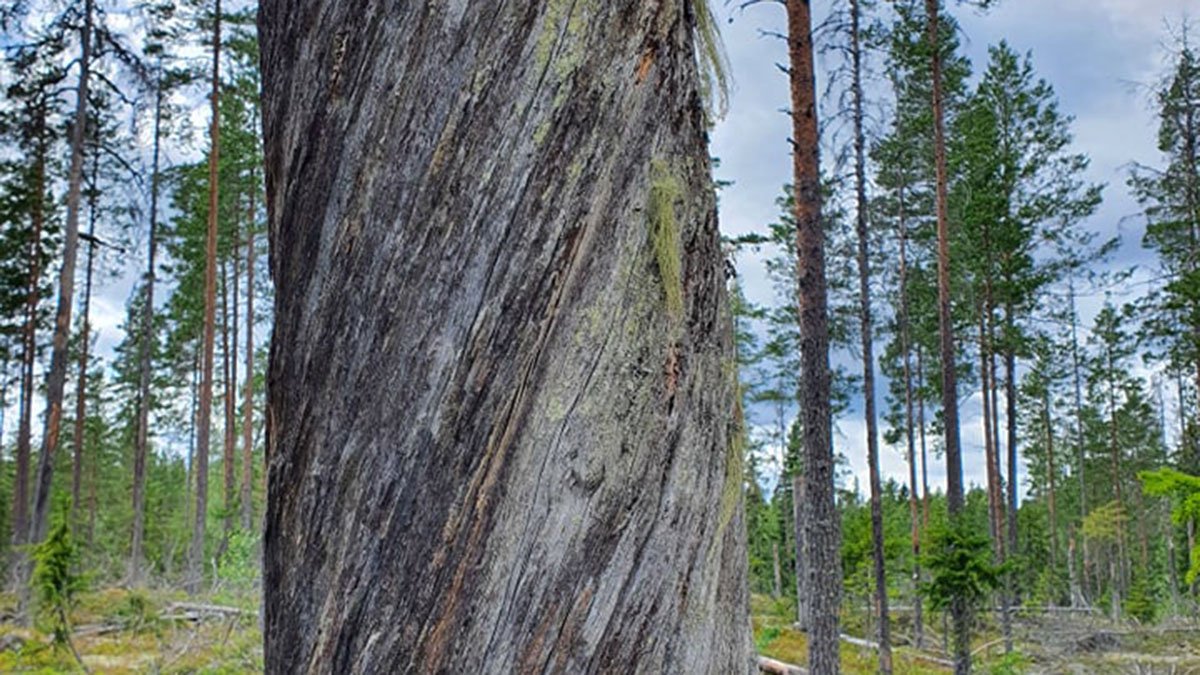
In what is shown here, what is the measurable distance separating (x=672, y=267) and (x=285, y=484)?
21.2 inches

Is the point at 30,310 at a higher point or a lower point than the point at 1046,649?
higher

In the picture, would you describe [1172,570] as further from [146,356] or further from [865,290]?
[146,356]

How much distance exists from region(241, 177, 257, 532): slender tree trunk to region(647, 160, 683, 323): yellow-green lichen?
2188 cm

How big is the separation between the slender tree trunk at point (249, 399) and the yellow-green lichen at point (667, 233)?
21.9 m

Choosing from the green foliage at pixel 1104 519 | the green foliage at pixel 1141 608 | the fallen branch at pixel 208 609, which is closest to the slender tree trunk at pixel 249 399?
the fallen branch at pixel 208 609

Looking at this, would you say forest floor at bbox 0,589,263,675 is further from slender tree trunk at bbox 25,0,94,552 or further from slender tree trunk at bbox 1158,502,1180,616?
Answer: slender tree trunk at bbox 1158,502,1180,616

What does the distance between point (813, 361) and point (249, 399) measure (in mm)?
18165

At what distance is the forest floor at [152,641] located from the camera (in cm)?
947

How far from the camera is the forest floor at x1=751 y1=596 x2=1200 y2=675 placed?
1516 centimetres

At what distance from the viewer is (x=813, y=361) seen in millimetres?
9352

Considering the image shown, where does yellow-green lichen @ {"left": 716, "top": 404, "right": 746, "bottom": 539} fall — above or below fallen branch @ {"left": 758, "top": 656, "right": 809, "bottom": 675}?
above

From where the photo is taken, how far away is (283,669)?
1.00 metres

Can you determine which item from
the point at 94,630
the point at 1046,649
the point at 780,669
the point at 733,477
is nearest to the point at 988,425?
the point at 1046,649

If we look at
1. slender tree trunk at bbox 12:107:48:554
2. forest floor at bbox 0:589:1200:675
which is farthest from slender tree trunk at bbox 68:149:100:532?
forest floor at bbox 0:589:1200:675
